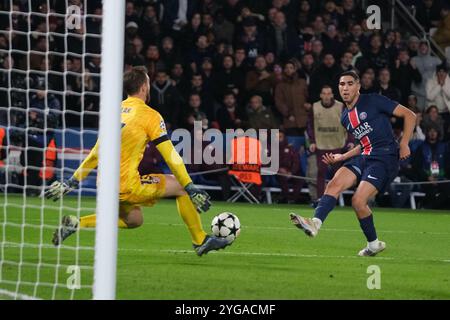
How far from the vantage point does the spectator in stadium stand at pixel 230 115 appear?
1927 cm

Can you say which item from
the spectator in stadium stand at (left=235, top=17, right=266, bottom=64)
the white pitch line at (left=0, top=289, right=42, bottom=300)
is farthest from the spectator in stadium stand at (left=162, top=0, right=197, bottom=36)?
the white pitch line at (left=0, top=289, right=42, bottom=300)

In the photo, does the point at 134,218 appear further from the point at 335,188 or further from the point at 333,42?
the point at 333,42

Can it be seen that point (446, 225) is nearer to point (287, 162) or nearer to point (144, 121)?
point (287, 162)

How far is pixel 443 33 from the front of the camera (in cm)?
2203

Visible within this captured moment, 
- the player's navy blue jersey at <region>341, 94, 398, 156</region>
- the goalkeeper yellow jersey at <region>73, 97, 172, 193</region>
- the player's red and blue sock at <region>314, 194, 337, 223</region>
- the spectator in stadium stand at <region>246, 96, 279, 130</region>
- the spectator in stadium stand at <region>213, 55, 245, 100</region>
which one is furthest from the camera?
the spectator in stadium stand at <region>213, 55, 245, 100</region>

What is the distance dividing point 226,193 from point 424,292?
10.6 meters

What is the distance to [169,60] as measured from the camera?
20203 mm

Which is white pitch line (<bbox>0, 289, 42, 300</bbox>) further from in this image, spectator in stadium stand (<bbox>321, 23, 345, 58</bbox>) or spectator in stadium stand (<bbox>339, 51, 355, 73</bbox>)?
spectator in stadium stand (<bbox>321, 23, 345, 58</bbox>)

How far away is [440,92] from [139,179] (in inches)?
437

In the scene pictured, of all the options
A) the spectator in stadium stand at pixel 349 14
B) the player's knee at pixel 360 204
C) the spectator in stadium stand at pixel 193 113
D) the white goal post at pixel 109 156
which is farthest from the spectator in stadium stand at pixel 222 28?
the white goal post at pixel 109 156

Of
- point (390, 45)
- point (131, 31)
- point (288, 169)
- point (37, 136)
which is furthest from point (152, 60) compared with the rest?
point (390, 45)

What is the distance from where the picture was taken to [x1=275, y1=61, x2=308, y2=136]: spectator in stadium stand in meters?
19.7

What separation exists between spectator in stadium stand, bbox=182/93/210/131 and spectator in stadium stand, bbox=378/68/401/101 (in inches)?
120

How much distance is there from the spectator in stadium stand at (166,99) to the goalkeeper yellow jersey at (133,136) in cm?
891
